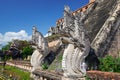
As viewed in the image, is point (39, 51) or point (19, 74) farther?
point (19, 74)

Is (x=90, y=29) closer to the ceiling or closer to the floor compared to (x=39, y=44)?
closer to the ceiling

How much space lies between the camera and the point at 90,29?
1878 centimetres

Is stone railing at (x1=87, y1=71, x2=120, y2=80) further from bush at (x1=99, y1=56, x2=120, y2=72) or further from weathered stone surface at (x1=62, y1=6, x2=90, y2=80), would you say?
bush at (x1=99, y1=56, x2=120, y2=72)

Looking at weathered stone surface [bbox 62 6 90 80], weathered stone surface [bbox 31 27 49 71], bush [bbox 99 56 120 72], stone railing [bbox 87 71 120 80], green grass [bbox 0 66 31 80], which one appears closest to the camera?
stone railing [bbox 87 71 120 80]

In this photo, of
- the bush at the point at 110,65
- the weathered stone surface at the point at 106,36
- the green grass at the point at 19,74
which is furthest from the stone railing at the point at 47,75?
the weathered stone surface at the point at 106,36

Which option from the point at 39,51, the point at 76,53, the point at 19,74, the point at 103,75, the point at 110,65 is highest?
the point at 39,51

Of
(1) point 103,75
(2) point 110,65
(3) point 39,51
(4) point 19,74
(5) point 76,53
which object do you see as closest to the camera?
(1) point 103,75

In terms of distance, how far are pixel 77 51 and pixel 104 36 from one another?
3.78 metres

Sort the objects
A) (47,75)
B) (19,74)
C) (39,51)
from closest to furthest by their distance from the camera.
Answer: (47,75) < (39,51) < (19,74)

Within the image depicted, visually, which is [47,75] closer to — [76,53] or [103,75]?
[76,53]

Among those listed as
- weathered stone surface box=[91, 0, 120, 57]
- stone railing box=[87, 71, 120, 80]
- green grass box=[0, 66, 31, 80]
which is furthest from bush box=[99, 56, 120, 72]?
green grass box=[0, 66, 31, 80]

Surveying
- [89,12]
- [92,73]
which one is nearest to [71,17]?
[92,73]

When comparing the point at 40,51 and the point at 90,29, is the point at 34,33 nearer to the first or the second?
the point at 40,51

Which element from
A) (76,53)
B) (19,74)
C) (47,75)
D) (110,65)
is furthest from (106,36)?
(19,74)
